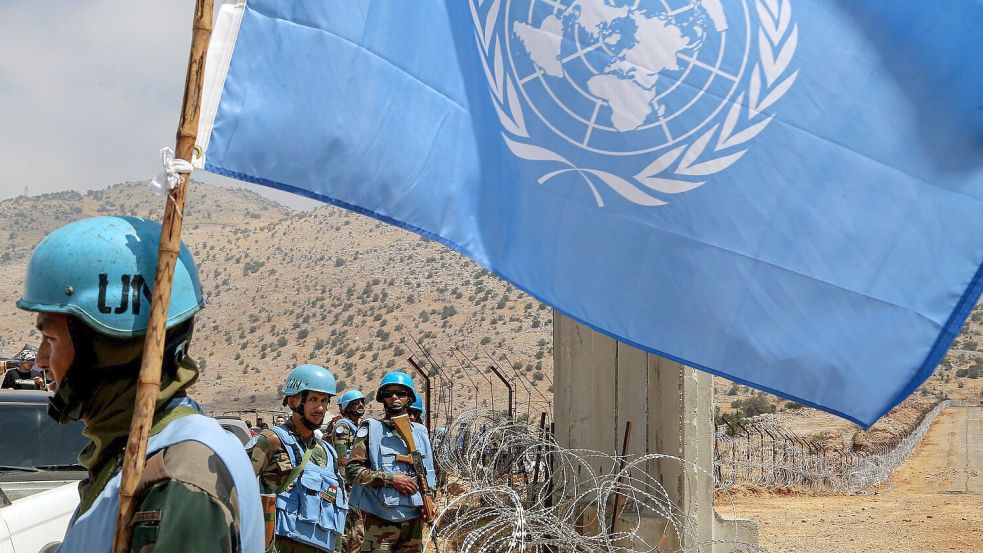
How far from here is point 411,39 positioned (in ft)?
12.0

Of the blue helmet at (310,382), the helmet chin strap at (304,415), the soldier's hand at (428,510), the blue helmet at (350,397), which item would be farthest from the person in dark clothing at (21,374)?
the helmet chin strap at (304,415)

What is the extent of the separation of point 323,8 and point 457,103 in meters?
0.57

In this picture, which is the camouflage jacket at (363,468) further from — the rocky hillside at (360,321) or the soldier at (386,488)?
the rocky hillside at (360,321)

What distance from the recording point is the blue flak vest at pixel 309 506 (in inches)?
257

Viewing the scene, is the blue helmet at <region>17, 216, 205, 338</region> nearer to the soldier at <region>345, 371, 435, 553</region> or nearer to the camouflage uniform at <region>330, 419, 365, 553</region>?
the soldier at <region>345, 371, 435, 553</region>

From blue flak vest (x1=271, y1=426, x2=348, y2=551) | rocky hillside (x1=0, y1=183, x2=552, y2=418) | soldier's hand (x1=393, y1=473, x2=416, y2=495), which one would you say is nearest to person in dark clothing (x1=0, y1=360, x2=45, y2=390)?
soldier's hand (x1=393, y1=473, x2=416, y2=495)

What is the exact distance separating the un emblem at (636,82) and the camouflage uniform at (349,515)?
559 centimetres

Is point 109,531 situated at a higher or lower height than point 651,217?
lower

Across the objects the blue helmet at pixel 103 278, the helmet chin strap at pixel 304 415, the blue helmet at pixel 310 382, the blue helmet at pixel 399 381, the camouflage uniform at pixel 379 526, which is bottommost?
the camouflage uniform at pixel 379 526

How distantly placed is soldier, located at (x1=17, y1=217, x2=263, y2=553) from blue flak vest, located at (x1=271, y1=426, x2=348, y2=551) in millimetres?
4507

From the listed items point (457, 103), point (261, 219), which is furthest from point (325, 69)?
point (261, 219)

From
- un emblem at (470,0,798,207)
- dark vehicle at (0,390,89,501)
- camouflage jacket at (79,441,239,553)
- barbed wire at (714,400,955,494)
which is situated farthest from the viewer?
barbed wire at (714,400,955,494)

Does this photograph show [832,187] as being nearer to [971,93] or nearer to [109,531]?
[971,93]

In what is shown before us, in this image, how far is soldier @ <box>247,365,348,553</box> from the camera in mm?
6465
